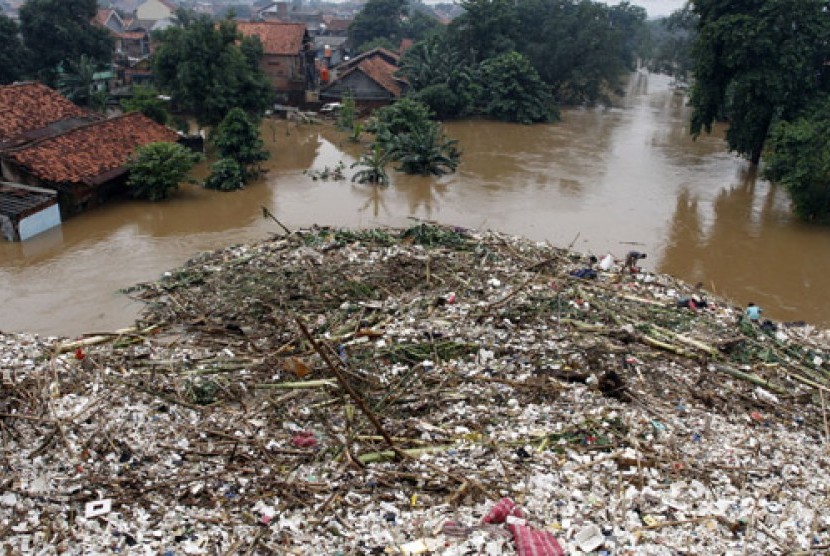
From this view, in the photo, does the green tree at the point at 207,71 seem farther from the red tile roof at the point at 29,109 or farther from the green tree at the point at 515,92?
the green tree at the point at 515,92

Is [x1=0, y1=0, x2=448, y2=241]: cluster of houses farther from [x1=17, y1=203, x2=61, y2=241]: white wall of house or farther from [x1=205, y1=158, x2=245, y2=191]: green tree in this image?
[x1=205, y1=158, x2=245, y2=191]: green tree

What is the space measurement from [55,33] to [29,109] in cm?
739

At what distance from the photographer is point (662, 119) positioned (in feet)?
93.4

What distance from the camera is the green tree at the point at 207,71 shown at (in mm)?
18406

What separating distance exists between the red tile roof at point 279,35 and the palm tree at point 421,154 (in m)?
11.6

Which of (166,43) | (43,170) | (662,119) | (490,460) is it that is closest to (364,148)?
(166,43)

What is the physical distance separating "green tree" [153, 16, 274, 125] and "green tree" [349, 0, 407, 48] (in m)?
23.5

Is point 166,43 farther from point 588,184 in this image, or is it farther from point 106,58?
point 588,184

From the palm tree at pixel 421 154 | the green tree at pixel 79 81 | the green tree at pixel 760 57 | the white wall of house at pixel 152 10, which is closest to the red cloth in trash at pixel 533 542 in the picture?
the palm tree at pixel 421 154

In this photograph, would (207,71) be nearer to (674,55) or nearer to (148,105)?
(148,105)

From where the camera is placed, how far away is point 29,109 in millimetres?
16531

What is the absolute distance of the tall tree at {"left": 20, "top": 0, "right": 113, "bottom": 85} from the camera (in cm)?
2198

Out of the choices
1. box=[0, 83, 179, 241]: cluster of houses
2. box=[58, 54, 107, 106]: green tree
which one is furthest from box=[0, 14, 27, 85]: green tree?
box=[0, 83, 179, 241]: cluster of houses

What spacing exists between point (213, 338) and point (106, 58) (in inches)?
810
